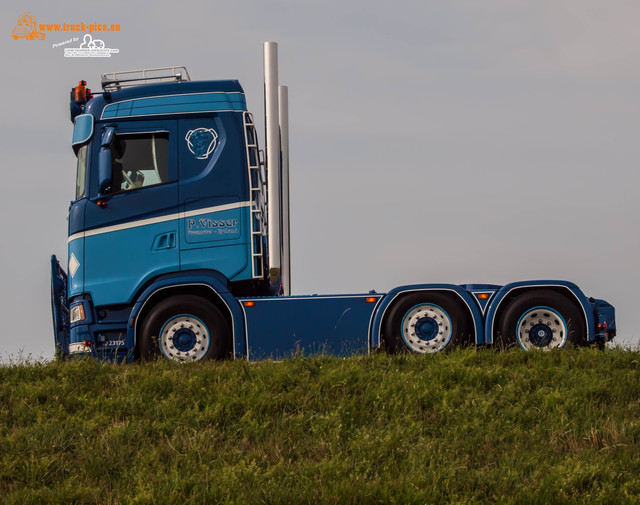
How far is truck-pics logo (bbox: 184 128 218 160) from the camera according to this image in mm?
10914

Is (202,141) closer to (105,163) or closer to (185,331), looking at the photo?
(105,163)

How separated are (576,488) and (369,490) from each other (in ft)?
5.49

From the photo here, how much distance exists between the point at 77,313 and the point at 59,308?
A: 132cm

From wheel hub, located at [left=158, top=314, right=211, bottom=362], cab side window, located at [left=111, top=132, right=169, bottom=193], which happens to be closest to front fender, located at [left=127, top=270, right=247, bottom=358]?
wheel hub, located at [left=158, top=314, right=211, bottom=362]

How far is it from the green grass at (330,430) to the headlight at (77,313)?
40.6 inches

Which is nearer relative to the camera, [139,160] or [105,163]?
[105,163]

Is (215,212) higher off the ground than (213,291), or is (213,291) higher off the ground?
(215,212)

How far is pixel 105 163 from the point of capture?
10.6 metres

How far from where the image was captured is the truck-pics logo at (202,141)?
35.8 ft

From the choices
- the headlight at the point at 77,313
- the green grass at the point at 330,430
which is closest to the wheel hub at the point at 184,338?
the green grass at the point at 330,430

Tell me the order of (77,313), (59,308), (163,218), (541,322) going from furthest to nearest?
1. (59,308)
2. (77,313)
3. (163,218)
4. (541,322)

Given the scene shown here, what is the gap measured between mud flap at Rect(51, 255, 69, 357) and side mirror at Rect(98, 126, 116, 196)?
6.37 feet

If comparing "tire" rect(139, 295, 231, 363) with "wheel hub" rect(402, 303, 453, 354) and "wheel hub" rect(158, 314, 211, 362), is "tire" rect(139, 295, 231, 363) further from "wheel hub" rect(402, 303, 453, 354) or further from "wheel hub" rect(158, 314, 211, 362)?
"wheel hub" rect(402, 303, 453, 354)

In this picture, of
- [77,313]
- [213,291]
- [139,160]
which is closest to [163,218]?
[139,160]
